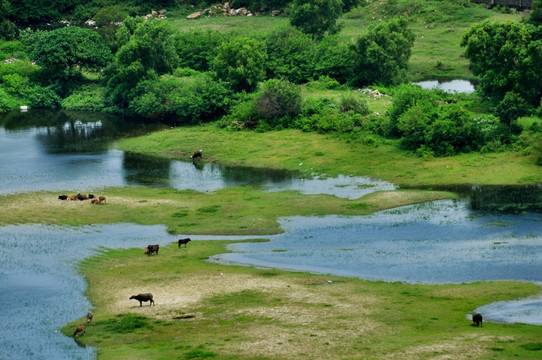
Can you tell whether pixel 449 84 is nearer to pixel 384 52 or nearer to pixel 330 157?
pixel 384 52

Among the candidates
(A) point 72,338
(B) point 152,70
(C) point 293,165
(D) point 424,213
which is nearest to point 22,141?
(B) point 152,70

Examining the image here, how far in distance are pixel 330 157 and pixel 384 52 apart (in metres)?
25.8

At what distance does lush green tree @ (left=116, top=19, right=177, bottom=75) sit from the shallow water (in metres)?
44.5

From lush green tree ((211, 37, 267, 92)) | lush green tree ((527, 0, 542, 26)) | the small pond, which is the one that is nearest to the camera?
lush green tree ((527, 0, 542, 26))

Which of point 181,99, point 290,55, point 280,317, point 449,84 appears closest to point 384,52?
point 290,55

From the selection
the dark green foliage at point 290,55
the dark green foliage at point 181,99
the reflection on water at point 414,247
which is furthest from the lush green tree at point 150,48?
the reflection on water at point 414,247

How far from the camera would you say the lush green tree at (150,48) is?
110125mm

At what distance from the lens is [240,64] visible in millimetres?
105312

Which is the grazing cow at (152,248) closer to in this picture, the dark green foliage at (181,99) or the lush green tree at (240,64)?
the dark green foliage at (181,99)

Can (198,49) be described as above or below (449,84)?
above

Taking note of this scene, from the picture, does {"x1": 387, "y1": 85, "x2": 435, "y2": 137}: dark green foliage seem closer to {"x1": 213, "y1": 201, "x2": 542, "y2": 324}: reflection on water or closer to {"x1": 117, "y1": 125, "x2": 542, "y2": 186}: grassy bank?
{"x1": 117, "y1": 125, "x2": 542, "y2": 186}: grassy bank

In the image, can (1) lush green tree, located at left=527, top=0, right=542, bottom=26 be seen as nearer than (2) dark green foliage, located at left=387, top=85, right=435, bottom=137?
No

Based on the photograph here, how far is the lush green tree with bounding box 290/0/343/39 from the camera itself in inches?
4899

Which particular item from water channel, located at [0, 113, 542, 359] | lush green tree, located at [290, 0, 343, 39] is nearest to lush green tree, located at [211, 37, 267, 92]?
water channel, located at [0, 113, 542, 359]
